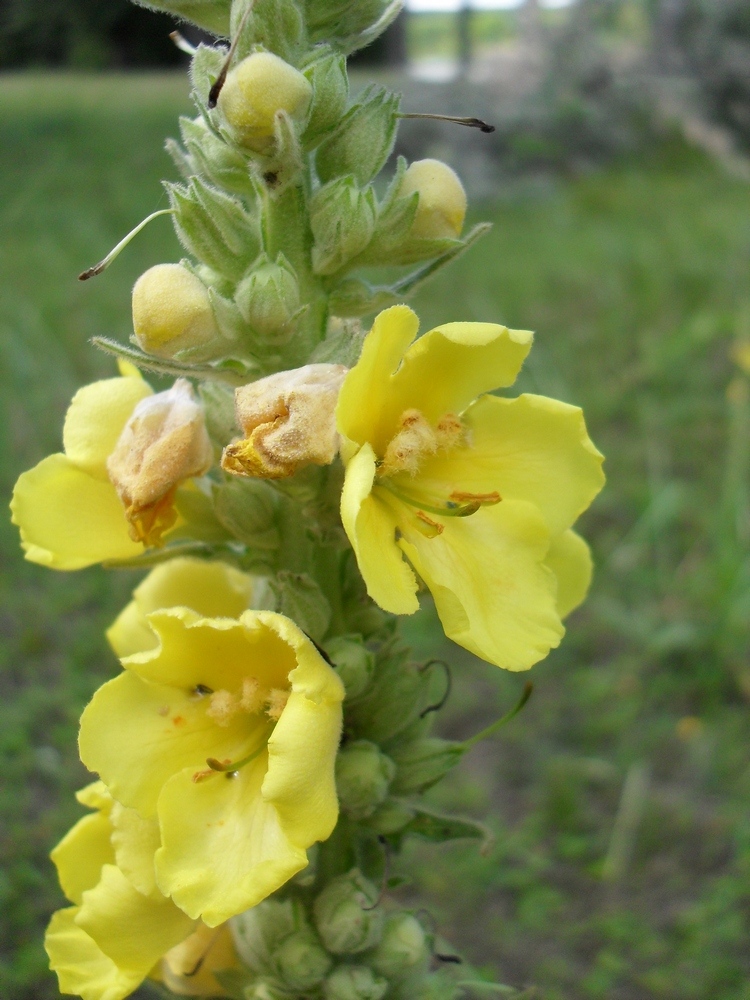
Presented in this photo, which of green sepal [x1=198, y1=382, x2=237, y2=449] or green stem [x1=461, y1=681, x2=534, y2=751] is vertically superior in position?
green sepal [x1=198, y1=382, x2=237, y2=449]

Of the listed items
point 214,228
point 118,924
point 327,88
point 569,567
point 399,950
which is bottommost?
point 399,950

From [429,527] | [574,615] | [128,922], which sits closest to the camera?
[429,527]

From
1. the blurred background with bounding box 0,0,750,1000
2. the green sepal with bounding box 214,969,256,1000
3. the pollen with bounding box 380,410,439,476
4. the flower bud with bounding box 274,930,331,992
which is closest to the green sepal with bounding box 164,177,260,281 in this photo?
the pollen with bounding box 380,410,439,476

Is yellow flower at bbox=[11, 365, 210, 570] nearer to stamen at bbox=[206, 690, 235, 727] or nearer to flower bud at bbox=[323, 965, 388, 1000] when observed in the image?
stamen at bbox=[206, 690, 235, 727]

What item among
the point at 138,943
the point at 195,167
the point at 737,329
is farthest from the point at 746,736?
the point at 737,329

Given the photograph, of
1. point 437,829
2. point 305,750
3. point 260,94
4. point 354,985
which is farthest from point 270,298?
point 354,985

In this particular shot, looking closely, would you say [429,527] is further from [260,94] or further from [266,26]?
[266,26]
